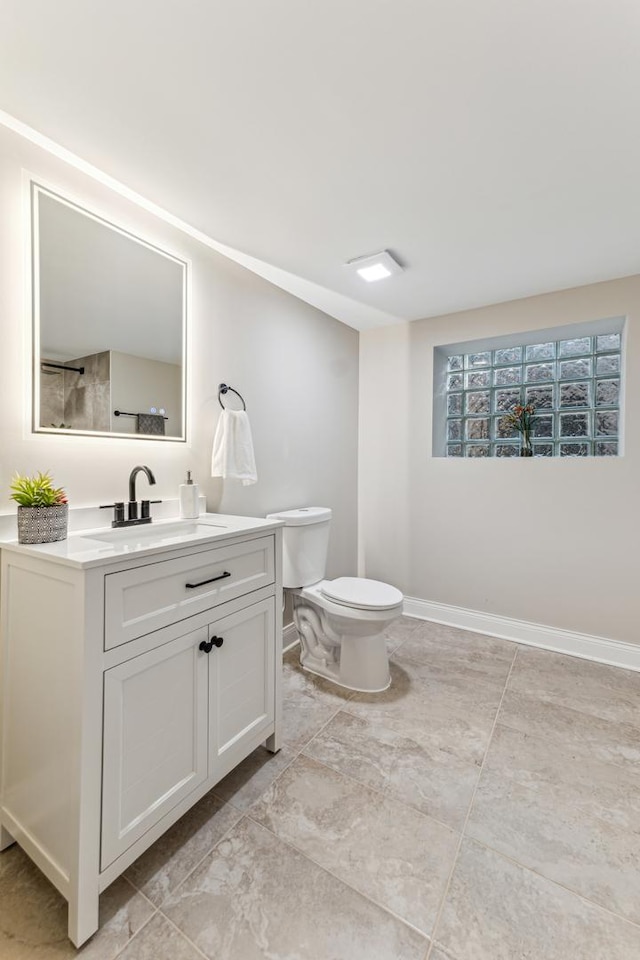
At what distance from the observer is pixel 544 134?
123 cm

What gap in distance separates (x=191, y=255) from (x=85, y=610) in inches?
61.9

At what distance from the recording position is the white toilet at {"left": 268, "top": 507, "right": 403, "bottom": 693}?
6.32 ft

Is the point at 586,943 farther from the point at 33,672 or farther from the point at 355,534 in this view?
the point at 355,534

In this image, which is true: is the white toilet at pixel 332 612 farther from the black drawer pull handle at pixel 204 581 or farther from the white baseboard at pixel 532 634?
the white baseboard at pixel 532 634

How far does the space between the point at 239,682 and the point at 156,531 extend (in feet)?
A: 1.99

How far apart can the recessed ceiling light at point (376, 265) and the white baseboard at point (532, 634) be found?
213 cm

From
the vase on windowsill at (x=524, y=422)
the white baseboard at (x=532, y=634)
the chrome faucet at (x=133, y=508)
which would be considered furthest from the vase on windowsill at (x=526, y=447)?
the chrome faucet at (x=133, y=508)

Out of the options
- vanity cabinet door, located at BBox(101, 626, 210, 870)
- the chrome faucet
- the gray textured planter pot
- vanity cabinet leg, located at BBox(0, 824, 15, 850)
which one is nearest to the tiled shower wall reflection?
the chrome faucet

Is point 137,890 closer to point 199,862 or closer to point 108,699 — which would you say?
point 199,862

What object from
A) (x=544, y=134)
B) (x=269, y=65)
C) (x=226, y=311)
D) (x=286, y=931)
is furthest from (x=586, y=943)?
(x=226, y=311)

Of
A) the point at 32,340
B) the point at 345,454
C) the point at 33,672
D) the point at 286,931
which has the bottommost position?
the point at 286,931

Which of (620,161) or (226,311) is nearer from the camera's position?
(620,161)

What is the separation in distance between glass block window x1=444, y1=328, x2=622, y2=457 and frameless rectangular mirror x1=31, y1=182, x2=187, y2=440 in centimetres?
196

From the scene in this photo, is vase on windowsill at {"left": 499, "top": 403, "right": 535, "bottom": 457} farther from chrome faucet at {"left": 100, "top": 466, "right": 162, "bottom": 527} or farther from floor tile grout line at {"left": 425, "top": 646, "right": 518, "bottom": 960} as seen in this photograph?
chrome faucet at {"left": 100, "top": 466, "right": 162, "bottom": 527}
